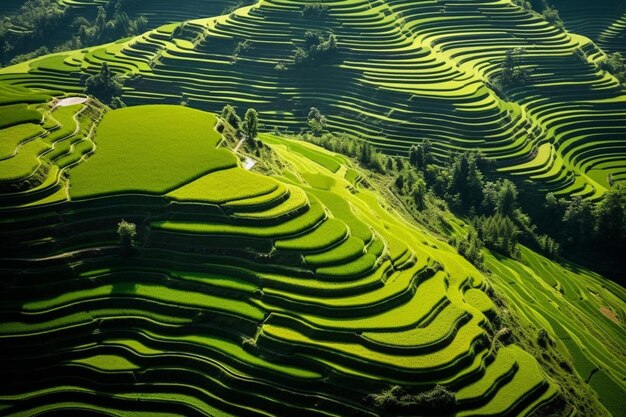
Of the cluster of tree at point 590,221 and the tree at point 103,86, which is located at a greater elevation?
the tree at point 103,86

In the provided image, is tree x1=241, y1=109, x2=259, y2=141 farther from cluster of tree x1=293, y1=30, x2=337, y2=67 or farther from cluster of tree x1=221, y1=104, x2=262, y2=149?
cluster of tree x1=293, y1=30, x2=337, y2=67

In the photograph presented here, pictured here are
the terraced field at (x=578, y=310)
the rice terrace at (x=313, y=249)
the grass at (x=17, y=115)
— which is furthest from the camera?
the grass at (x=17, y=115)

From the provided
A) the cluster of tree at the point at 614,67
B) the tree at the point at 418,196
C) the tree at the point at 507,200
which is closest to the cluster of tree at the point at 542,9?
the cluster of tree at the point at 614,67

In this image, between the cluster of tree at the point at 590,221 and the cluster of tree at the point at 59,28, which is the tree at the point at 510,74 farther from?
the cluster of tree at the point at 59,28

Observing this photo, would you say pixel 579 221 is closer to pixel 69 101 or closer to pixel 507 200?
pixel 507 200

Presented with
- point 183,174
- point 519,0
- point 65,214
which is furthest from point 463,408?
point 519,0

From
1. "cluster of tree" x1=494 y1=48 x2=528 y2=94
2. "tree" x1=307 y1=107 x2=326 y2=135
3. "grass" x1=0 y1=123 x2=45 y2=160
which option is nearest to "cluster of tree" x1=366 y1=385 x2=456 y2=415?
"grass" x1=0 y1=123 x2=45 y2=160

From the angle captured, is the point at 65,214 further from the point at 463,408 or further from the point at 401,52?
the point at 401,52
